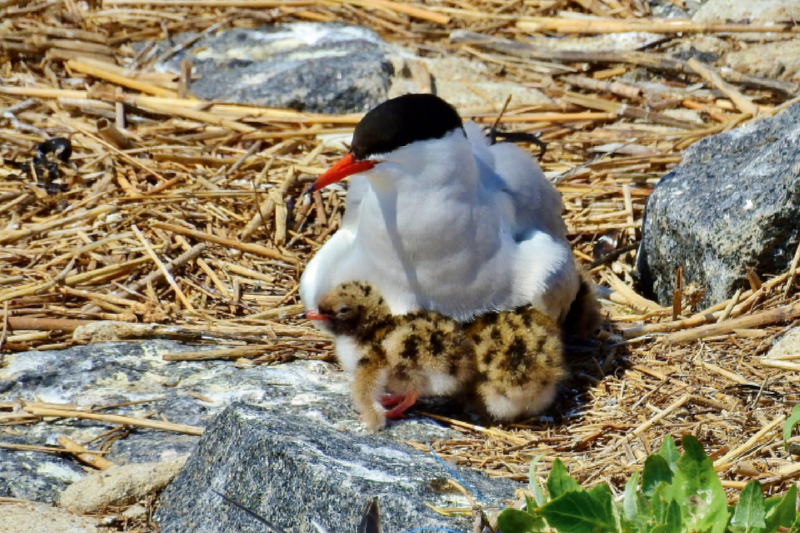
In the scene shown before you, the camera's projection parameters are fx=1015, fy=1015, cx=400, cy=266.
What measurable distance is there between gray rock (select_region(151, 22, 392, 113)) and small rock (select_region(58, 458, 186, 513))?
3.48 m

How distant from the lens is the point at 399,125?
353 cm

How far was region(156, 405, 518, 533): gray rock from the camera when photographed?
2783 mm

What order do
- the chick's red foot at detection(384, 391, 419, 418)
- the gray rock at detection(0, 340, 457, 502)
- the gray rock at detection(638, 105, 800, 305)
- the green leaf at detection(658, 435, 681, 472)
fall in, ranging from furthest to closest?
the gray rock at detection(638, 105, 800, 305) < the chick's red foot at detection(384, 391, 419, 418) < the gray rock at detection(0, 340, 457, 502) < the green leaf at detection(658, 435, 681, 472)

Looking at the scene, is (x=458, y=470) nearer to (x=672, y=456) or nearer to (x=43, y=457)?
(x=672, y=456)

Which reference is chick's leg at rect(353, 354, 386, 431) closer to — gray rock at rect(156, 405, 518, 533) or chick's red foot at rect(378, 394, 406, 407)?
chick's red foot at rect(378, 394, 406, 407)

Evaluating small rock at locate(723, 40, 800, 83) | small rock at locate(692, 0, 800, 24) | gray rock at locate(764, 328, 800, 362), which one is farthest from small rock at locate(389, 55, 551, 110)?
gray rock at locate(764, 328, 800, 362)

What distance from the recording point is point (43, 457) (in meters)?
3.41

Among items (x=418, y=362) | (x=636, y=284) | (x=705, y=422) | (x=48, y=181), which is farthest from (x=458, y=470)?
(x=48, y=181)

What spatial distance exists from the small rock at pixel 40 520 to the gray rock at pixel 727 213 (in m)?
2.76

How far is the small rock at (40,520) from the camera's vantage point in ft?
9.68

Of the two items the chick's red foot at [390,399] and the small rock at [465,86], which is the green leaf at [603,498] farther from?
the small rock at [465,86]

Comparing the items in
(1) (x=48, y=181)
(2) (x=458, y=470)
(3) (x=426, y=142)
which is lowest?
(1) (x=48, y=181)

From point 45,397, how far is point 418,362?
1.40m

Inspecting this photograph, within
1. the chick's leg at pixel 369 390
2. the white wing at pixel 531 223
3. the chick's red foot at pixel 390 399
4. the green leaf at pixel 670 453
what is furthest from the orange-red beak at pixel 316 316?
the green leaf at pixel 670 453
